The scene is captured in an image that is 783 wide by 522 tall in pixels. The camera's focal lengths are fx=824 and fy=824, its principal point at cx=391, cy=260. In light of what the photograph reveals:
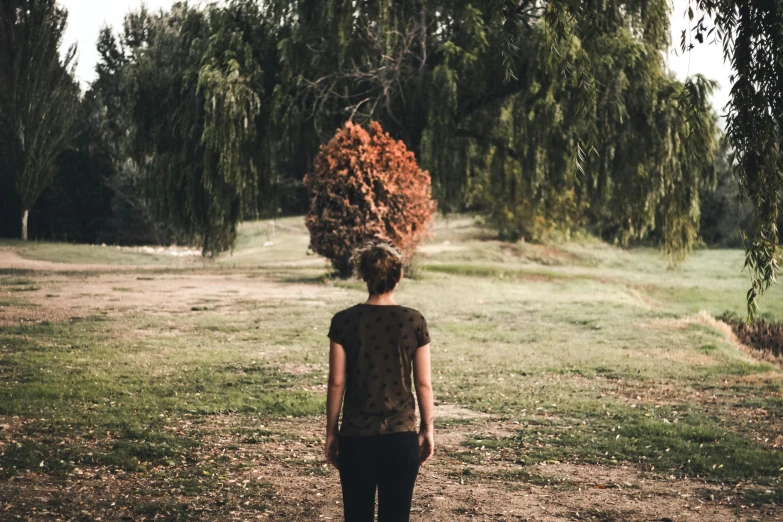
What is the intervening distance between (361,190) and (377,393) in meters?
16.5

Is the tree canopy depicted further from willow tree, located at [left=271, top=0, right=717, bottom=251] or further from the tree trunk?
the tree trunk

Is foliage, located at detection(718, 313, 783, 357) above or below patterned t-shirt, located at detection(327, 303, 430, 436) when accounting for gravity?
below

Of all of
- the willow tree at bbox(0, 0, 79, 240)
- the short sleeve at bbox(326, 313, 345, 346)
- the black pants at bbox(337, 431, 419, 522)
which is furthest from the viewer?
the willow tree at bbox(0, 0, 79, 240)


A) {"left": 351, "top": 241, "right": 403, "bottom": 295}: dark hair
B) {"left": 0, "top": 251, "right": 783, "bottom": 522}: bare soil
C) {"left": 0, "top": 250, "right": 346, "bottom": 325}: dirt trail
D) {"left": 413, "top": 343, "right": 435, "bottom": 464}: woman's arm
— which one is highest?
{"left": 351, "top": 241, "right": 403, "bottom": 295}: dark hair

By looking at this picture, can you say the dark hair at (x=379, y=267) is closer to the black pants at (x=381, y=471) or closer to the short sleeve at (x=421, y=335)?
the short sleeve at (x=421, y=335)

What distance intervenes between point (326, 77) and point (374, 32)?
1610 mm

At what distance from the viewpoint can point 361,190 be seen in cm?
1970

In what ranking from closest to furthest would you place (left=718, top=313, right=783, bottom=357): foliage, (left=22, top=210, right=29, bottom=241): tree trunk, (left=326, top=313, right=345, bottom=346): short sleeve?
1. (left=326, top=313, right=345, bottom=346): short sleeve
2. (left=718, top=313, right=783, bottom=357): foliage
3. (left=22, top=210, right=29, bottom=241): tree trunk

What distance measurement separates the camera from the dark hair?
342 centimetres

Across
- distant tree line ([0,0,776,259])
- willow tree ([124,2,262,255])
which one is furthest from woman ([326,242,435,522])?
willow tree ([124,2,262,255])

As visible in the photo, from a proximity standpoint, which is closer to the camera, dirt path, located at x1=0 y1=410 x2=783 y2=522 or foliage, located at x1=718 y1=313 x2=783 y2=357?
dirt path, located at x1=0 y1=410 x2=783 y2=522

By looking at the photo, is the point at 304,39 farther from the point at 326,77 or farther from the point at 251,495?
the point at 251,495

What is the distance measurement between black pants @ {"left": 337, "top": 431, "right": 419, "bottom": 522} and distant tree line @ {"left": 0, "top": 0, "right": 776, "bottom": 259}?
15094mm

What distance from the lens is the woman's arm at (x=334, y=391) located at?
3461 mm
